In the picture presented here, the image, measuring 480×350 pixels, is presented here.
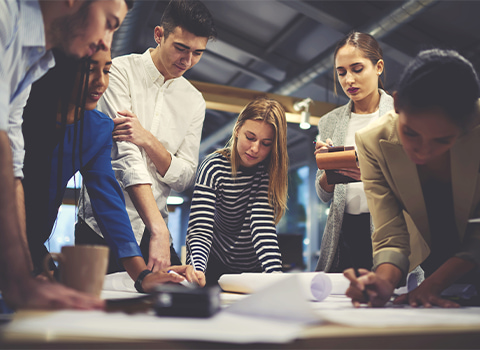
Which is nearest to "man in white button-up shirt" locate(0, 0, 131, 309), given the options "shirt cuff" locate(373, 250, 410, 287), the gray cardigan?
"shirt cuff" locate(373, 250, 410, 287)

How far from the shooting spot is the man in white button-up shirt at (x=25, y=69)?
0.59m

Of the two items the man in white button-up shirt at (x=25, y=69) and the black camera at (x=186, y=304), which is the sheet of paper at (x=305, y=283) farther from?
the man in white button-up shirt at (x=25, y=69)

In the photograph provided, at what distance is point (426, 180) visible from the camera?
1.13 meters

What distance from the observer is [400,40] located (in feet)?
15.0

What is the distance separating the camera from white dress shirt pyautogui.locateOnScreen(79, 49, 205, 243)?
5.47 ft

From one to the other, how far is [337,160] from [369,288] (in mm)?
631

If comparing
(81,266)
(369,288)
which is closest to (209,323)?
(81,266)

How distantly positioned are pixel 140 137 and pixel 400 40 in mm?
3979

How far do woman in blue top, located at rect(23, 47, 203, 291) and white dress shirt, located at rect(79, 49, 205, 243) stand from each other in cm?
32

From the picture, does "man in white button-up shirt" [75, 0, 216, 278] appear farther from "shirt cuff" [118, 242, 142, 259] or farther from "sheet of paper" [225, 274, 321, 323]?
"sheet of paper" [225, 274, 321, 323]

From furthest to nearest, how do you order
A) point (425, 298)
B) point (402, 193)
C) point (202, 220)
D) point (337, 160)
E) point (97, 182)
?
1. point (202, 220)
2. point (337, 160)
3. point (97, 182)
4. point (402, 193)
5. point (425, 298)

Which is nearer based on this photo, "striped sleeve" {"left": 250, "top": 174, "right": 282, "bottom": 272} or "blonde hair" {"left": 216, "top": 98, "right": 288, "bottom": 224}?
"striped sleeve" {"left": 250, "top": 174, "right": 282, "bottom": 272}

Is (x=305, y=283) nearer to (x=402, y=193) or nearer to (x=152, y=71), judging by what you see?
(x=402, y=193)

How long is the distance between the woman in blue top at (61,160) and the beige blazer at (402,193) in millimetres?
563
